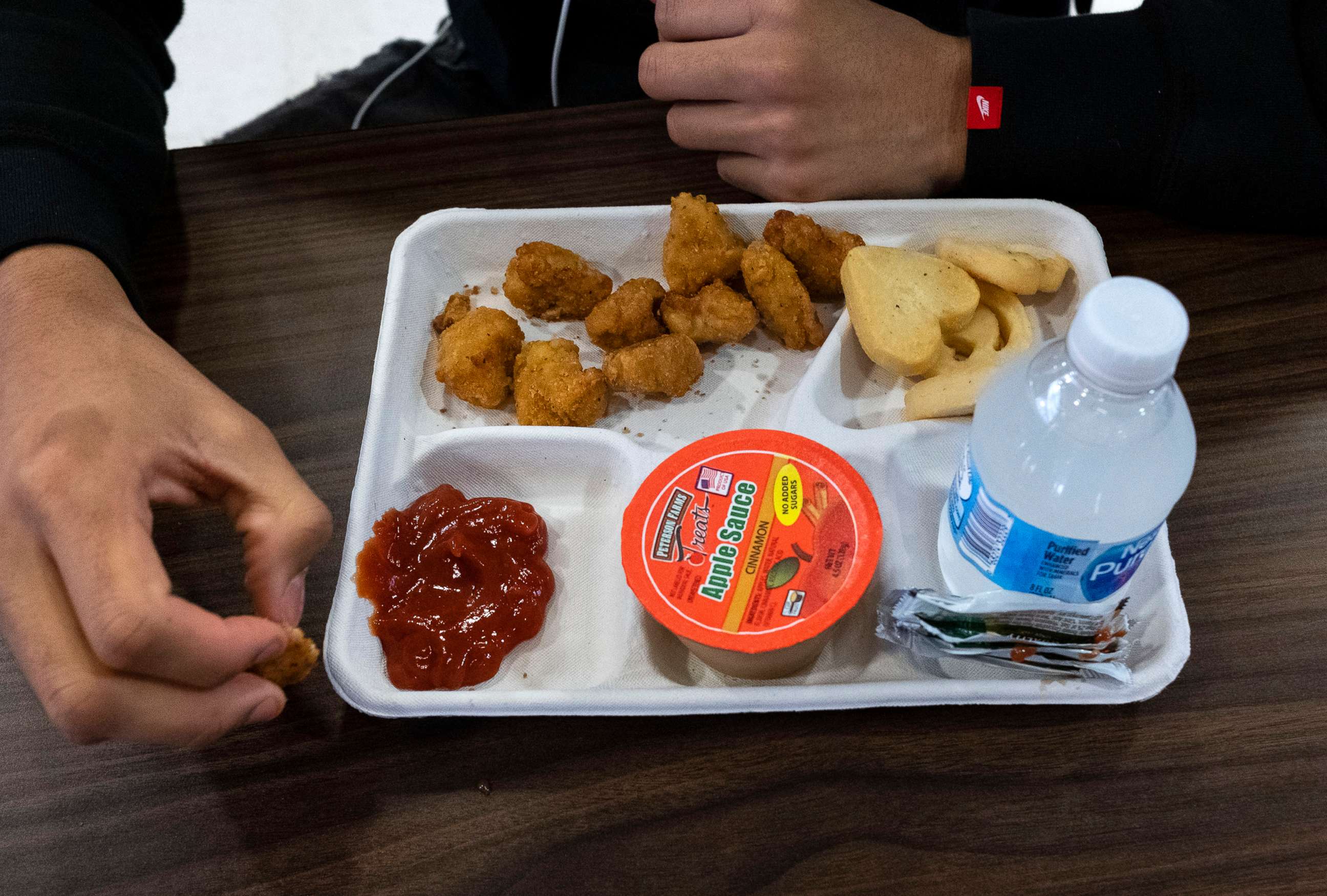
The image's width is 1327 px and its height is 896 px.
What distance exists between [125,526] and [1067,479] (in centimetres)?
91

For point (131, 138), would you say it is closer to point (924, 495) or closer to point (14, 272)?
point (14, 272)

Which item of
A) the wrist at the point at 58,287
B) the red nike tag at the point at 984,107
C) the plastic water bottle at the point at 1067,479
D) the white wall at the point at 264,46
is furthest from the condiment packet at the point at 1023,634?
the white wall at the point at 264,46

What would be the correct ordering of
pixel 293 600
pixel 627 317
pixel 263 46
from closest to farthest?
pixel 293 600 < pixel 627 317 < pixel 263 46

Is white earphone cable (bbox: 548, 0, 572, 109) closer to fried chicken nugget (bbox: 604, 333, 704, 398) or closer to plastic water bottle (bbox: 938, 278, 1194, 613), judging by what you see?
fried chicken nugget (bbox: 604, 333, 704, 398)

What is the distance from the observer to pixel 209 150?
1.67 m

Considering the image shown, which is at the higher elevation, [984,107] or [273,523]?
[984,107]

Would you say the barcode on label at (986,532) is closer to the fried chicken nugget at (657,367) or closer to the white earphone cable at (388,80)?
the fried chicken nugget at (657,367)

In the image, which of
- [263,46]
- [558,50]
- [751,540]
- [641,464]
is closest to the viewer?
[751,540]

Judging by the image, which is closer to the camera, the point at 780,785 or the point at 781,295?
the point at 780,785

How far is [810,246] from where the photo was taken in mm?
1363

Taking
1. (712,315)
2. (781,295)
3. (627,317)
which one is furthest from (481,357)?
(781,295)

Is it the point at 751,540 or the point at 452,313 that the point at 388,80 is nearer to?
the point at 452,313

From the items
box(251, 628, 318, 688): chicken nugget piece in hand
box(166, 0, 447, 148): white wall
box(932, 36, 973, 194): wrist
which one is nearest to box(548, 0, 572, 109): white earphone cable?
box(932, 36, 973, 194): wrist

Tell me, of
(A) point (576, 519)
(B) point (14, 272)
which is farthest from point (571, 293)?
(B) point (14, 272)
